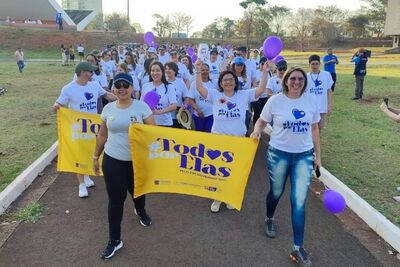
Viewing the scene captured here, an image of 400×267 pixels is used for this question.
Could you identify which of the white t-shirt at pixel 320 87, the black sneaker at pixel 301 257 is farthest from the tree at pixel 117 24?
the black sneaker at pixel 301 257

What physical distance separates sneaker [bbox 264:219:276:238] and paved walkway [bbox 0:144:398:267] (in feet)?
0.20

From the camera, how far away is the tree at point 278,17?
78.8 metres

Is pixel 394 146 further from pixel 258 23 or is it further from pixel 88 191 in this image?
pixel 258 23

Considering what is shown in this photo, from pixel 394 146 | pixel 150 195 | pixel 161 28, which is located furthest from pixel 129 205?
pixel 161 28

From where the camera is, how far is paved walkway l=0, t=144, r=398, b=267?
4.10 metres

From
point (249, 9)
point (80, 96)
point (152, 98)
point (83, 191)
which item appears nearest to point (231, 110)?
point (152, 98)

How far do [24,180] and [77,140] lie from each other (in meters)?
1.15

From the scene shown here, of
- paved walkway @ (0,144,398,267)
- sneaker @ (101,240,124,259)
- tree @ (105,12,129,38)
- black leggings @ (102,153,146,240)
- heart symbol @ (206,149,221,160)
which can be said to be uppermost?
tree @ (105,12,129,38)

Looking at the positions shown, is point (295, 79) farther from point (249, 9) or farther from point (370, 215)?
point (249, 9)

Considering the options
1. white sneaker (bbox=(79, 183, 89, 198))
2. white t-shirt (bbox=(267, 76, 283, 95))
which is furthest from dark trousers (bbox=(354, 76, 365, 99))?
white sneaker (bbox=(79, 183, 89, 198))

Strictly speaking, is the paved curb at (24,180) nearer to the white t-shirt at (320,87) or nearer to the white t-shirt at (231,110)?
the white t-shirt at (231,110)

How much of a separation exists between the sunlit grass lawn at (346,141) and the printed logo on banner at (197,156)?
2.35 m

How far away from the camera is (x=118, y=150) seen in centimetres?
414

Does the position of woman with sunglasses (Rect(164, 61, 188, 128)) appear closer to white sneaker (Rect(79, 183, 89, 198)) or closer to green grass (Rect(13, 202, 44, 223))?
white sneaker (Rect(79, 183, 89, 198))
